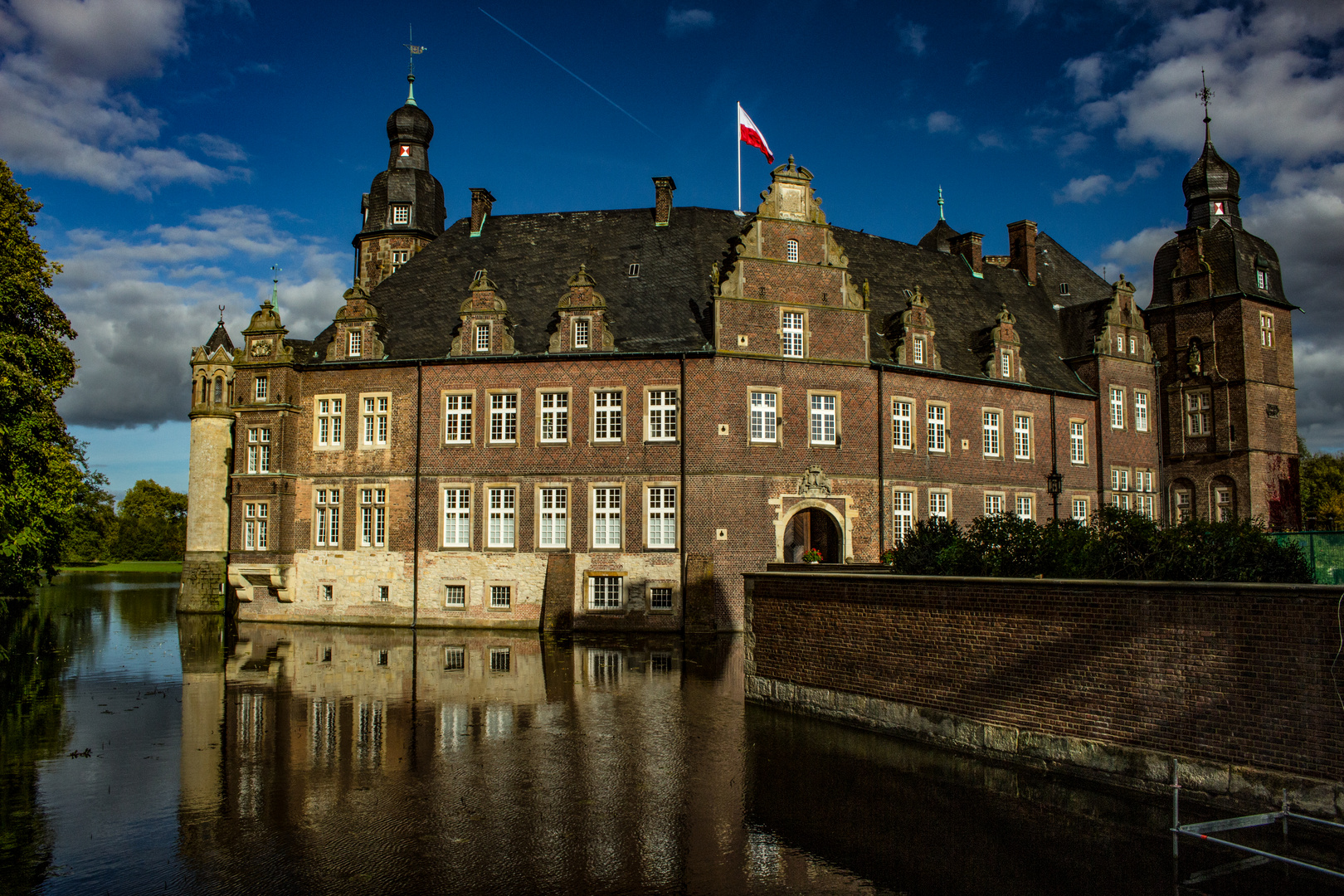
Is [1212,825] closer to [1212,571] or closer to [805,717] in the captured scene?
[1212,571]

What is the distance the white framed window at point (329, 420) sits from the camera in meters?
32.5

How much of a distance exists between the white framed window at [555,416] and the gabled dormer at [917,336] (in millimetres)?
12003

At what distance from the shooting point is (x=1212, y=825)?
25.8 ft

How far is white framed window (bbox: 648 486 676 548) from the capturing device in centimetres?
2931

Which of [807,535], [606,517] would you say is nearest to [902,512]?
[807,535]

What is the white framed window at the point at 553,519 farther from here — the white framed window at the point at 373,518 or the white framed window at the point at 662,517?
the white framed window at the point at 373,518

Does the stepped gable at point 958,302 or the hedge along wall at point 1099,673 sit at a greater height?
the stepped gable at point 958,302

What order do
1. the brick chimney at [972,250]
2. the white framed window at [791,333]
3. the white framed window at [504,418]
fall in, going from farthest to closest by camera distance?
the brick chimney at [972,250] → the white framed window at [504,418] → the white framed window at [791,333]

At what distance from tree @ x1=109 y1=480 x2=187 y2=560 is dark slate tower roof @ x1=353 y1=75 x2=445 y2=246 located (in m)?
79.5

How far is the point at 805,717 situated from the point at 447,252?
84.8 ft

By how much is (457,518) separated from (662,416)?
7.89m

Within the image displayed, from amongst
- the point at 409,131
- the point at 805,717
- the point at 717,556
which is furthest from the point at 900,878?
the point at 409,131

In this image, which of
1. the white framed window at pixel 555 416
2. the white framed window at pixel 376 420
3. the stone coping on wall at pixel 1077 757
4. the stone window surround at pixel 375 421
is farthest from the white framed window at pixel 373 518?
the stone coping on wall at pixel 1077 757

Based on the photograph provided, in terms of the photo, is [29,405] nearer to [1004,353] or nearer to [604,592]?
[604,592]
